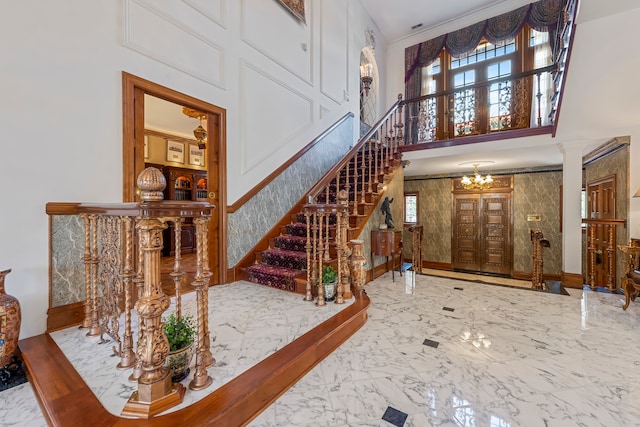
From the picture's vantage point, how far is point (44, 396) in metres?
1.37

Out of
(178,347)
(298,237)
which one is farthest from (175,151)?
(178,347)

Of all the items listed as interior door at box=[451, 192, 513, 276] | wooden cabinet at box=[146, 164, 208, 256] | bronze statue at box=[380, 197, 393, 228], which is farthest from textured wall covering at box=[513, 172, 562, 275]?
wooden cabinet at box=[146, 164, 208, 256]

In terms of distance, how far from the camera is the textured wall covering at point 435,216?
806cm

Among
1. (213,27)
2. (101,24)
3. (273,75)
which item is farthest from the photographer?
(273,75)

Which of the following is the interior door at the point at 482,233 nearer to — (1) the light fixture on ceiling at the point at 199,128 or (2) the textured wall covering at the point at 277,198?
(2) the textured wall covering at the point at 277,198

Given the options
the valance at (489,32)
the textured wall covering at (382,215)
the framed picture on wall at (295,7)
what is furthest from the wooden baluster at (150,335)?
the valance at (489,32)

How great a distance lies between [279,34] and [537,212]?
718 centimetres

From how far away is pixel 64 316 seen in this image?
218cm

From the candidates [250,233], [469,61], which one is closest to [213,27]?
[250,233]

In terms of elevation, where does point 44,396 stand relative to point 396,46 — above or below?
below

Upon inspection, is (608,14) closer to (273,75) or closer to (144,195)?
(273,75)

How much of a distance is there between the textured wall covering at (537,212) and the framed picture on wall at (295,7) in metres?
6.39

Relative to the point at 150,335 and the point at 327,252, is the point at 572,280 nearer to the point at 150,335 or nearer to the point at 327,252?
the point at 327,252

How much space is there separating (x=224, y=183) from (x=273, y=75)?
6.02ft
